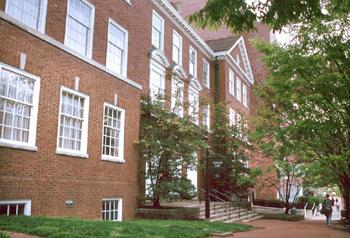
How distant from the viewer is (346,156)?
12664 mm

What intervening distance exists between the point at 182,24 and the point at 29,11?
13.6 metres

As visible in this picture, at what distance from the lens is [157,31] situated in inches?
872

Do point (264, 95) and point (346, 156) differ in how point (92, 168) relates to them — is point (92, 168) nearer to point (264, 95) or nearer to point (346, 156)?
point (346, 156)

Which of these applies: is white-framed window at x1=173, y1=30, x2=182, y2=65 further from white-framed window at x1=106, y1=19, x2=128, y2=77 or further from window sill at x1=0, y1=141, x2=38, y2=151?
window sill at x1=0, y1=141, x2=38, y2=151

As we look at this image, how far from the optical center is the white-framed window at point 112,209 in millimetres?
14789

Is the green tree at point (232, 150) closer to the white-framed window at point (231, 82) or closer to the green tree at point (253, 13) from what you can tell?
the white-framed window at point (231, 82)

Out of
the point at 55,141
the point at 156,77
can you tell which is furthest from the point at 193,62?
the point at 55,141

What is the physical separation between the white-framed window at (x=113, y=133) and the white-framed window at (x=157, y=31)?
22.9 ft

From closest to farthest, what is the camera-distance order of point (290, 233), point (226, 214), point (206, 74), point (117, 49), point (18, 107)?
point (18, 107)
point (290, 233)
point (117, 49)
point (226, 214)
point (206, 74)

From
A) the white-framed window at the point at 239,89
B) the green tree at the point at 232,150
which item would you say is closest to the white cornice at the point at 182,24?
the white-framed window at the point at 239,89

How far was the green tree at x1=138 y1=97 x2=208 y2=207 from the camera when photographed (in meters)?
16.4

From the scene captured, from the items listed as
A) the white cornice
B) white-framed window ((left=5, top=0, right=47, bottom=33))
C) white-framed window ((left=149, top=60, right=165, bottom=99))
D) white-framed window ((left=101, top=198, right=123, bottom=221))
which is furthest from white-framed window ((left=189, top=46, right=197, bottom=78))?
white-framed window ((left=5, top=0, right=47, bottom=33))

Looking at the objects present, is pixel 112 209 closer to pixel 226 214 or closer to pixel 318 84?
pixel 226 214

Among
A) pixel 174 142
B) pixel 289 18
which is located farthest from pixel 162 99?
pixel 289 18
